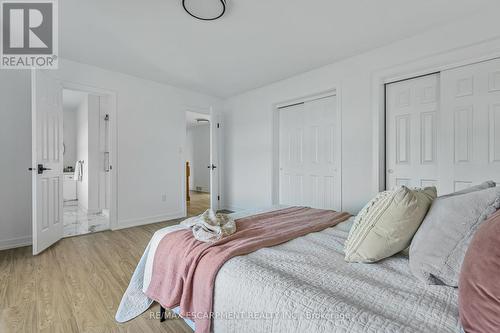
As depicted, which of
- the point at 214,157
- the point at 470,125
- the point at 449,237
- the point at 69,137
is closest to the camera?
the point at 449,237

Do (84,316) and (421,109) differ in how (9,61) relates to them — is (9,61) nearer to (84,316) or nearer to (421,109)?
(84,316)

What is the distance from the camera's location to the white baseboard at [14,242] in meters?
2.88

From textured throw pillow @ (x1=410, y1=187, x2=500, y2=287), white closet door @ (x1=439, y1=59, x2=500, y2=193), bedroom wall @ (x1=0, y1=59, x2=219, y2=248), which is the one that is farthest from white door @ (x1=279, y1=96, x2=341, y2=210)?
textured throw pillow @ (x1=410, y1=187, x2=500, y2=287)

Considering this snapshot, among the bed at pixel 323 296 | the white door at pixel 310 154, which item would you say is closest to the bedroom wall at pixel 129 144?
the white door at pixel 310 154

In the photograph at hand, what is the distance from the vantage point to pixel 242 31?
2570 millimetres

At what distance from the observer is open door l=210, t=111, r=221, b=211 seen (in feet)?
14.9

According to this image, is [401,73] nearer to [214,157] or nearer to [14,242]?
[214,157]

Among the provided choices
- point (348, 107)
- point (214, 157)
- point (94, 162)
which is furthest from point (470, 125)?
point (94, 162)

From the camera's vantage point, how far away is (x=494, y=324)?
1.92 ft

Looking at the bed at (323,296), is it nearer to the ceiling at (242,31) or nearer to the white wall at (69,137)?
the ceiling at (242,31)

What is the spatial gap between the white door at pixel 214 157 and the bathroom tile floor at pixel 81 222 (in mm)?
1855

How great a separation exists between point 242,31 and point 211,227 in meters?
2.14

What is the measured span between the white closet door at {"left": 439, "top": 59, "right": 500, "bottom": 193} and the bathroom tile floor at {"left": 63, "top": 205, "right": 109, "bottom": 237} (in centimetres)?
460

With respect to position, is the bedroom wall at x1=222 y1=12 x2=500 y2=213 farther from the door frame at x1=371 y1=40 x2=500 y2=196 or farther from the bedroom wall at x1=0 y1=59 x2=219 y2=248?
the bedroom wall at x1=0 y1=59 x2=219 y2=248
